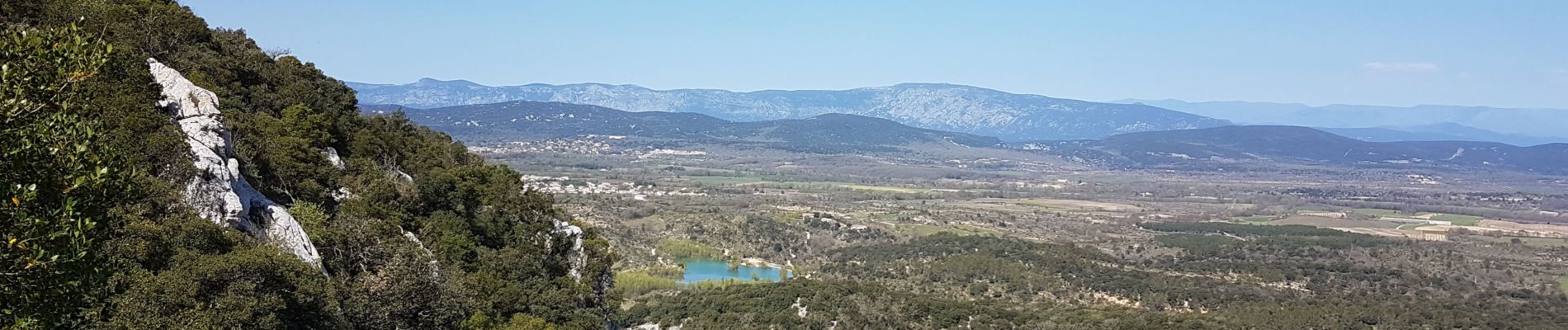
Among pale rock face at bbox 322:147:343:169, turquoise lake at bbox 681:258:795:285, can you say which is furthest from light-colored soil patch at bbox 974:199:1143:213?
pale rock face at bbox 322:147:343:169

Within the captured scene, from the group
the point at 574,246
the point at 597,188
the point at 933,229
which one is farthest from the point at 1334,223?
the point at 574,246

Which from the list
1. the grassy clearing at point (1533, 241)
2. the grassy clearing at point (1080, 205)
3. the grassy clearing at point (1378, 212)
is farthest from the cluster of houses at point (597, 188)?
the grassy clearing at point (1378, 212)

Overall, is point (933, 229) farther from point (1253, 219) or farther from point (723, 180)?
point (723, 180)

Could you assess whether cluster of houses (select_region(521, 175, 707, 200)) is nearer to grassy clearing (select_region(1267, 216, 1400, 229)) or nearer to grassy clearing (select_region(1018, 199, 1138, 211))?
grassy clearing (select_region(1018, 199, 1138, 211))

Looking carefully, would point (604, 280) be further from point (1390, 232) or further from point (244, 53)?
point (1390, 232)

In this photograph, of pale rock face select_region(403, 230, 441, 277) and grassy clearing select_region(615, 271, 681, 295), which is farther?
grassy clearing select_region(615, 271, 681, 295)

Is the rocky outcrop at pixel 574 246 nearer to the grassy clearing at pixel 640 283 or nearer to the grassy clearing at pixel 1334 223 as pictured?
the grassy clearing at pixel 640 283

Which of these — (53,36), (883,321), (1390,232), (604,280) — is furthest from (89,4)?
(1390,232)
